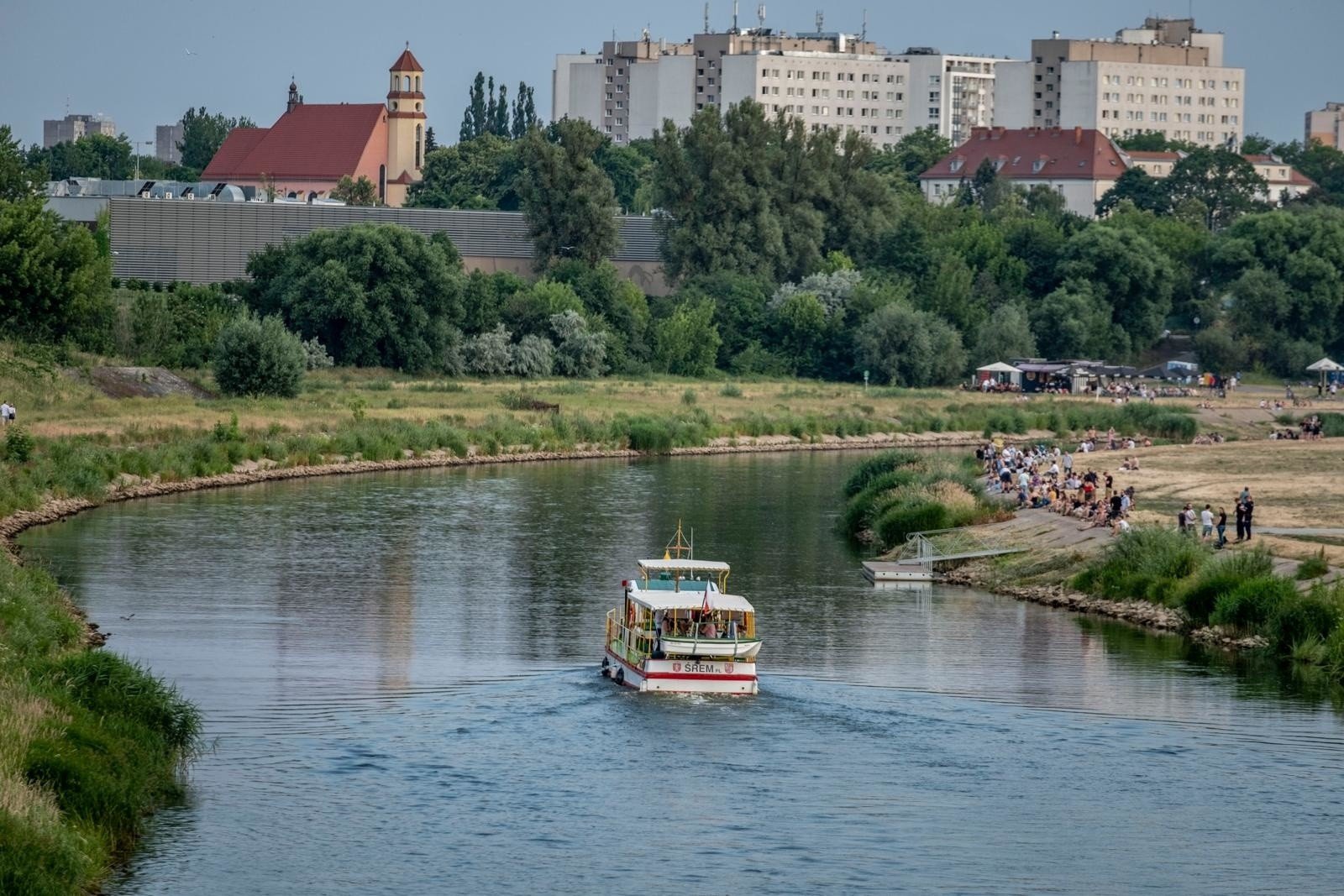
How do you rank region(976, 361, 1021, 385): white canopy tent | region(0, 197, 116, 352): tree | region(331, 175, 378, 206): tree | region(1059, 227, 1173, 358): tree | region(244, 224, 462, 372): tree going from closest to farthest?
region(0, 197, 116, 352): tree < region(244, 224, 462, 372): tree < region(976, 361, 1021, 385): white canopy tent < region(1059, 227, 1173, 358): tree < region(331, 175, 378, 206): tree

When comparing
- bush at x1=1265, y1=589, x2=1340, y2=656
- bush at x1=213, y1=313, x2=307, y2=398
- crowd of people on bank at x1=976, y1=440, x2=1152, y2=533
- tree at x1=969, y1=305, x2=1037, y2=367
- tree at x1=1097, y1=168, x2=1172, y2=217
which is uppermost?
tree at x1=1097, y1=168, x2=1172, y2=217

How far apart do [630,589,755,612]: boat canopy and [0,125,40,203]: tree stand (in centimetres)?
7421

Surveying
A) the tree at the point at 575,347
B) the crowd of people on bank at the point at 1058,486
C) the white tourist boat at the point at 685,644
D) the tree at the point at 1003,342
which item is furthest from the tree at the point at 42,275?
the tree at the point at 1003,342

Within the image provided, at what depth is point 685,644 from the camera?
3469 centimetres

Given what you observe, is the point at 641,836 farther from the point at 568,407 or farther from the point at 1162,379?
the point at 1162,379

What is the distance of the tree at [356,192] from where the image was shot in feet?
528

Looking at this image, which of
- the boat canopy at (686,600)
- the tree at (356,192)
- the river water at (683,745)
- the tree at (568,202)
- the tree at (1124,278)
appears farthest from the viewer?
the tree at (356,192)

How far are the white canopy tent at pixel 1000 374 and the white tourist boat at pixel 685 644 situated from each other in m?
87.4

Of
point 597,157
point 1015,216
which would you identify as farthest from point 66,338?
point 597,157

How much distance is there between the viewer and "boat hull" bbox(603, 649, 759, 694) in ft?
114

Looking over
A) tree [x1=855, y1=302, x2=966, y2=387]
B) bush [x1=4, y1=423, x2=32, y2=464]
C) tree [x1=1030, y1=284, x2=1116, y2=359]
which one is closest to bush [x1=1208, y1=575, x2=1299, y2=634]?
bush [x1=4, y1=423, x2=32, y2=464]

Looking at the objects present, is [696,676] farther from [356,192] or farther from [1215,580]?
[356,192]

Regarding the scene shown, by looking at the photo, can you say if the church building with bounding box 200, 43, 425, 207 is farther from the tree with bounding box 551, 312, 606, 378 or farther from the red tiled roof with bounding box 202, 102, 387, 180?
the tree with bounding box 551, 312, 606, 378

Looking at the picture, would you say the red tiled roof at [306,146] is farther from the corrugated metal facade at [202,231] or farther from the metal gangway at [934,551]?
the metal gangway at [934,551]
